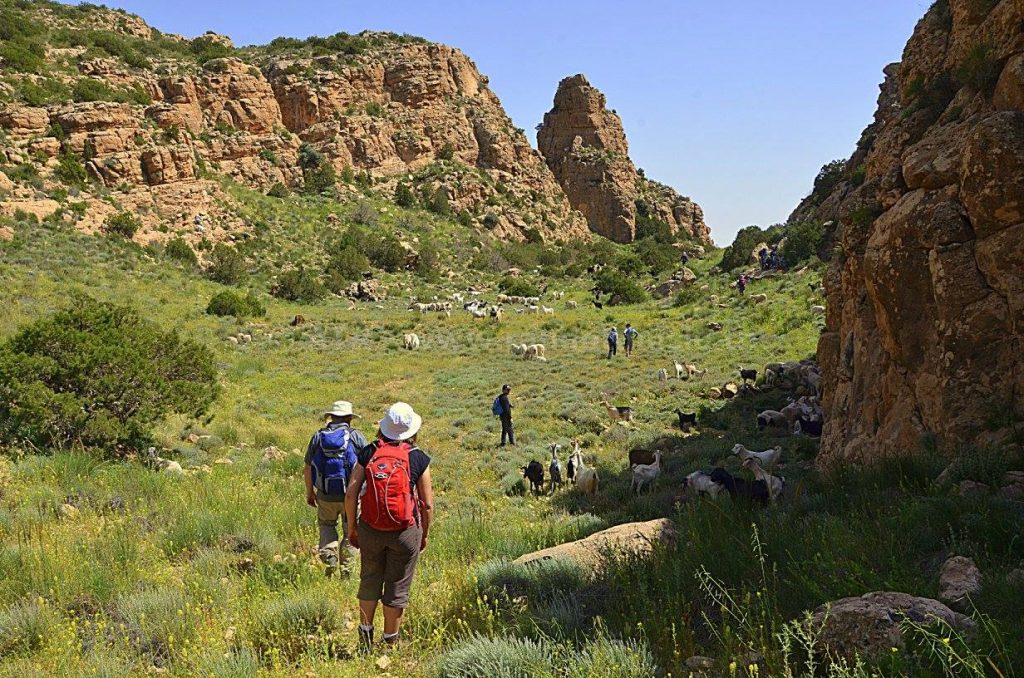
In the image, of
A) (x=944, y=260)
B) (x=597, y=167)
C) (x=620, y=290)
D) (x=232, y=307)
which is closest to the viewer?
(x=944, y=260)

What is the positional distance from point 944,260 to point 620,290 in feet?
102

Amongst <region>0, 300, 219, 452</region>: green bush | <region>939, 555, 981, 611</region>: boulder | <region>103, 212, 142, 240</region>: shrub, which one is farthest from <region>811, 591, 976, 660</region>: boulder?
<region>103, 212, 142, 240</region>: shrub

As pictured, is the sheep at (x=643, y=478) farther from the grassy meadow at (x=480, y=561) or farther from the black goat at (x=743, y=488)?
the black goat at (x=743, y=488)

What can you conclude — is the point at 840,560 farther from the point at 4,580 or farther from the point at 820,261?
the point at 820,261

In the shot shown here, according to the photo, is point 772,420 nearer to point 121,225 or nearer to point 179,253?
point 179,253

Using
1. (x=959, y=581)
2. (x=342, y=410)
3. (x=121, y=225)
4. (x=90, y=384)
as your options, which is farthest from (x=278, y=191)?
(x=959, y=581)

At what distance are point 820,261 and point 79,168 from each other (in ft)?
135

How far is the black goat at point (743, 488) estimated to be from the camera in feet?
21.4

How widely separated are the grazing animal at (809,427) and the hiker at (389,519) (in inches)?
373

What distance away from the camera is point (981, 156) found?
20.0 ft

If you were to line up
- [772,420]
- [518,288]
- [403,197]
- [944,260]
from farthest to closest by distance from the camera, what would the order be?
[403,197] → [518,288] → [772,420] → [944,260]

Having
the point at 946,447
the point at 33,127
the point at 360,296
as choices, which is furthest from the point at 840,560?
the point at 33,127

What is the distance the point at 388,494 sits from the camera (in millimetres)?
3818

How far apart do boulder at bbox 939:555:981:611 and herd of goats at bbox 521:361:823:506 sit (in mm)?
2913
